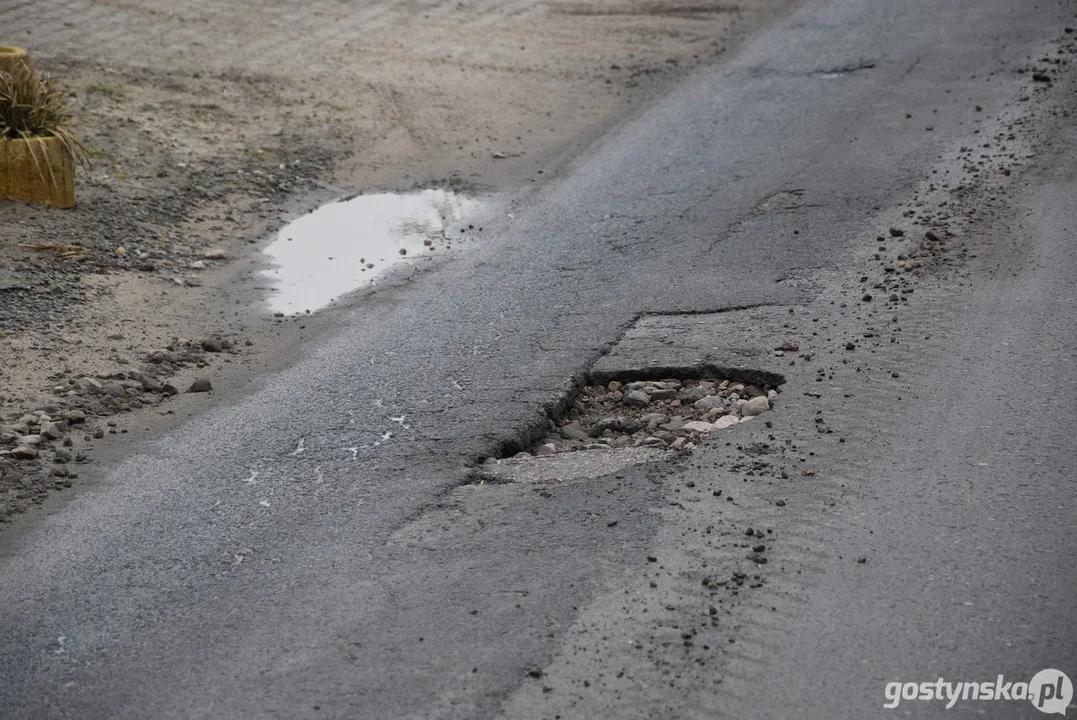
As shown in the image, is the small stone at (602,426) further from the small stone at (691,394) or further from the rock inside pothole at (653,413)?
the small stone at (691,394)

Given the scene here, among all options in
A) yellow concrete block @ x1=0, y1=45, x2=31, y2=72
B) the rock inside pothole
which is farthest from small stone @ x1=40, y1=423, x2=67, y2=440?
yellow concrete block @ x1=0, y1=45, x2=31, y2=72

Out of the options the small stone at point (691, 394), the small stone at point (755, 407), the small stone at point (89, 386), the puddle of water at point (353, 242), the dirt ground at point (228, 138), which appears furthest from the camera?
the puddle of water at point (353, 242)

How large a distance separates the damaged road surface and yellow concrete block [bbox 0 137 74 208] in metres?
2.87

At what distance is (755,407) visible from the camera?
19.5 feet

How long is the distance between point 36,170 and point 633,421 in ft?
17.8

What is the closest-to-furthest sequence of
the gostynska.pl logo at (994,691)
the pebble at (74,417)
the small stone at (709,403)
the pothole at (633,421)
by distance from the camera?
the gostynska.pl logo at (994,691), the pothole at (633,421), the small stone at (709,403), the pebble at (74,417)

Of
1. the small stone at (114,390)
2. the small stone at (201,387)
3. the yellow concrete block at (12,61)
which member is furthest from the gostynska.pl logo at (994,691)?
the yellow concrete block at (12,61)

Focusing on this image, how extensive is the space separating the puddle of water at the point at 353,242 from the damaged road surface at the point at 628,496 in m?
0.48

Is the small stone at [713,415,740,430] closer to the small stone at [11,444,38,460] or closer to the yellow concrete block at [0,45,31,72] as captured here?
the small stone at [11,444,38,460]

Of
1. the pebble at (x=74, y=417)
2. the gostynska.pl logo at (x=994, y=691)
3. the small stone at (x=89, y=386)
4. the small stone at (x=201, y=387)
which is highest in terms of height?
the small stone at (x=89, y=386)

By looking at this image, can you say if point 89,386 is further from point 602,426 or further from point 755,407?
point 755,407

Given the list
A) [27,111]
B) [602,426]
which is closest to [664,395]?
[602,426]

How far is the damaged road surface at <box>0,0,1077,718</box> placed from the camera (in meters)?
4.19

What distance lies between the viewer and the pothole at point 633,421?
5.60 metres
